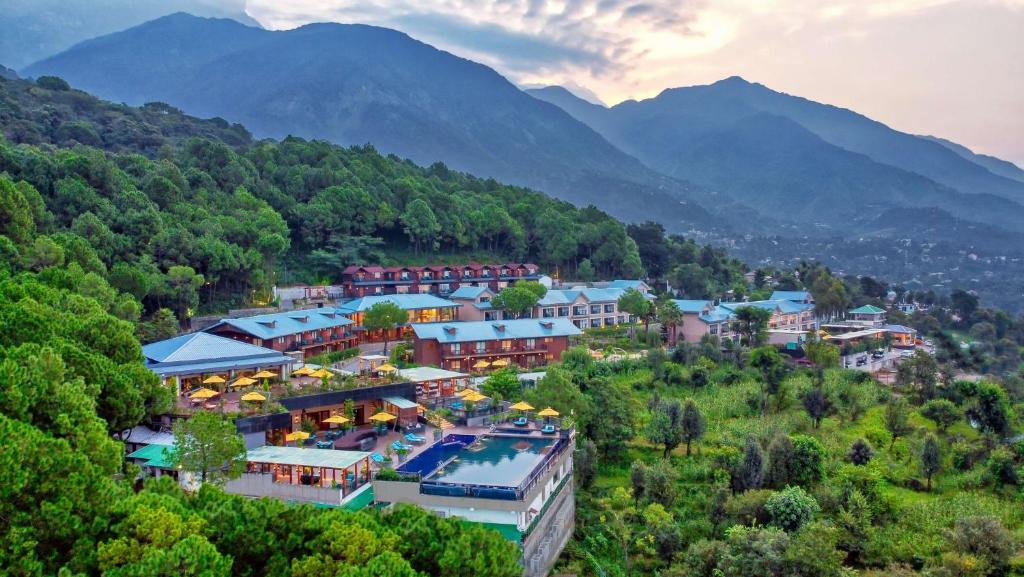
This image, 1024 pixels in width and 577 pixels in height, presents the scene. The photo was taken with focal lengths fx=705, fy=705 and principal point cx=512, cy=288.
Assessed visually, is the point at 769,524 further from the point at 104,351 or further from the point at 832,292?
the point at 832,292

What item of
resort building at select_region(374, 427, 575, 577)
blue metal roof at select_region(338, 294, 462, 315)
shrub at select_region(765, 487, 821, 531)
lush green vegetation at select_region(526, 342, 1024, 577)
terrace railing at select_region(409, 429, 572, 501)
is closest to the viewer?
terrace railing at select_region(409, 429, 572, 501)

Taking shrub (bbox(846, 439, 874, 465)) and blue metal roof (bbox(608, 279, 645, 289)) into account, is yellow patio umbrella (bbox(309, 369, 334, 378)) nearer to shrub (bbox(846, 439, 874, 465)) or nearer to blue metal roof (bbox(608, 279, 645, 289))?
shrub (bbox(846, 439, 874, 465))

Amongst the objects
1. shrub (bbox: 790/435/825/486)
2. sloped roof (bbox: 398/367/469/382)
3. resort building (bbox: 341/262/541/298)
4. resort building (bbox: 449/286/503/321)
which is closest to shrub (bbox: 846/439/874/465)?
shrub (bbox: 790/435/825/486)

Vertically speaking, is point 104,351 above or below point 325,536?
above

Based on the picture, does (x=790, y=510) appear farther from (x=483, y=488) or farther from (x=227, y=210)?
(x=227, y=210)

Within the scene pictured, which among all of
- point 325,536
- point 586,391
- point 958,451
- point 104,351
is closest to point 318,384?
point 104,351

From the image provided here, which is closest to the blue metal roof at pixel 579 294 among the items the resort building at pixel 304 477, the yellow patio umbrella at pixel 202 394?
the yellow patio umbrella at pixel 202 394
